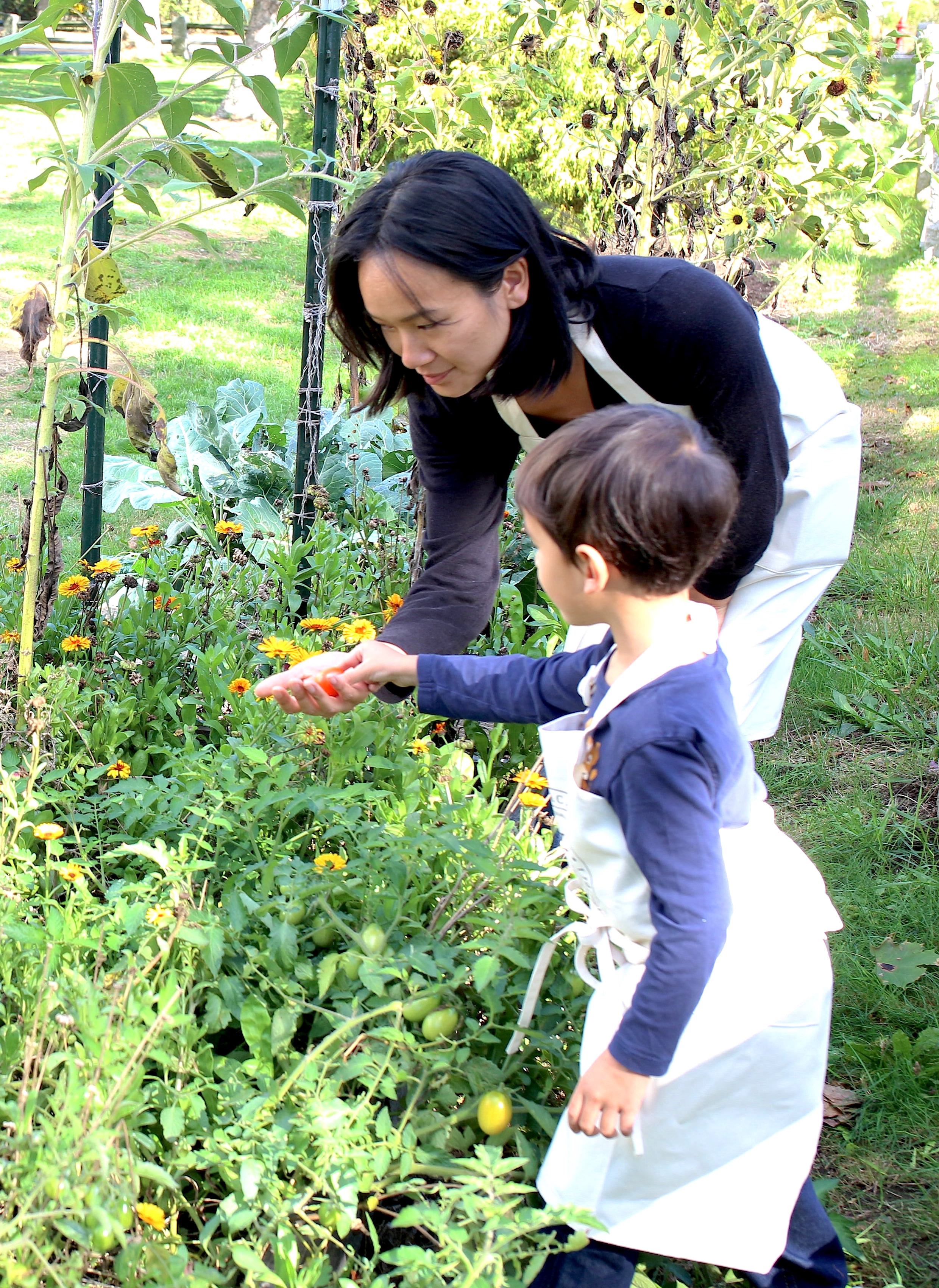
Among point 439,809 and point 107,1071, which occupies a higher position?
point 107,1071

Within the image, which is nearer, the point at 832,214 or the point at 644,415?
the point at 644,415

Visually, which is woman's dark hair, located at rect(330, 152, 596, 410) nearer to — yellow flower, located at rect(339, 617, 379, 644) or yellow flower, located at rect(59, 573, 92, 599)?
yellow flower, located at rect(339, 617, 379, 644)

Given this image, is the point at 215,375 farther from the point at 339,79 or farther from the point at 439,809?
the point at 439,809

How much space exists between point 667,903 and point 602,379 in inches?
37.3

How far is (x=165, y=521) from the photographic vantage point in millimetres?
4520

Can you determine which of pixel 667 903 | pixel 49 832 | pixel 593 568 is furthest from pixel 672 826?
pixel 49 832

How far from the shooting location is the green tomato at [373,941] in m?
1.65

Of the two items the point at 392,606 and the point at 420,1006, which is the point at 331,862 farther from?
the point at 392,606

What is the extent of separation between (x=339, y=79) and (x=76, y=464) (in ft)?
9.19

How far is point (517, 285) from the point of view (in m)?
1.82

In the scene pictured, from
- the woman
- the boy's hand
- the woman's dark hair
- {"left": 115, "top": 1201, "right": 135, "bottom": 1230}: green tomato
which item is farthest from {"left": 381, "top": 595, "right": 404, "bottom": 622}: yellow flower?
{"left": 115, "top": 1201, "right": 135, "bottom": 1230}: green tomato

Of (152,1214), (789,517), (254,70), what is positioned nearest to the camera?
(152,1214)

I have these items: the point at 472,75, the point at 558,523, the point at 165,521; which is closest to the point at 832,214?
the point at 472,75

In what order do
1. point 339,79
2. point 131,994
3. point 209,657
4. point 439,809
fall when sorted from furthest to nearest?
point 339,79 → point 209,657 → point 439,809 → point 131,994
